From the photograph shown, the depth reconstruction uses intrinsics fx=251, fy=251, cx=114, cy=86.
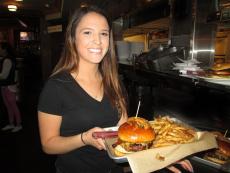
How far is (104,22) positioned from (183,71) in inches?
51.3

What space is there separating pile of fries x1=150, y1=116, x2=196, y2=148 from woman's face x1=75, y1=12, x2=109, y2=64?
29.4 inches

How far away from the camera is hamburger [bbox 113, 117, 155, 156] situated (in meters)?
1.68

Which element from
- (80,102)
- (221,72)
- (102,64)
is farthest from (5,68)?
(221,72)

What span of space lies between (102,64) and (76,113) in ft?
2.13

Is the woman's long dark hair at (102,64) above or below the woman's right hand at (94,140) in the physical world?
above

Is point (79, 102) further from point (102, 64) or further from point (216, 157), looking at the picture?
point (216, 157)

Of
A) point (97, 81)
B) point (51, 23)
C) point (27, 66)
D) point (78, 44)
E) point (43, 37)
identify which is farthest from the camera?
point (27, 66)

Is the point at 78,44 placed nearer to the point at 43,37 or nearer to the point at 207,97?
the point at 207,97

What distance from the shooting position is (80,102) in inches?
72.4

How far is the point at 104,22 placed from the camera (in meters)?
1.91

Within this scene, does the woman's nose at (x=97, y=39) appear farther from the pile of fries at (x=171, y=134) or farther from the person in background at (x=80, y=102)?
the pile of fries at (x=171, y=134)

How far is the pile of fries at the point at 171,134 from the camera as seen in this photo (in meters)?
1.78

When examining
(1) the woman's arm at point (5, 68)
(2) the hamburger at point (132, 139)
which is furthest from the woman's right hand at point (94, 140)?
(1) the woman's arm at point (5, 68)

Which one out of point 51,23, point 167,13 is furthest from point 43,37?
point 167,13
